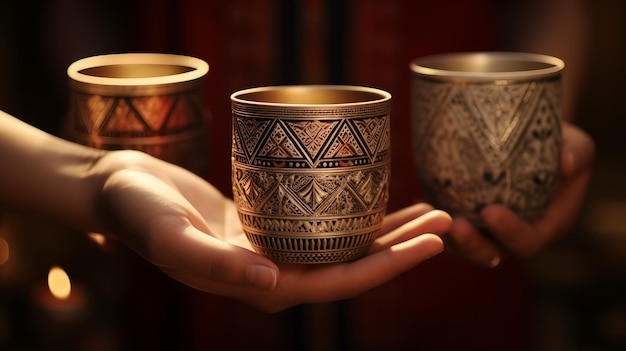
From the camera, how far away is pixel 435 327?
1.66 metres

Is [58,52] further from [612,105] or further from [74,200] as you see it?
[612,105]

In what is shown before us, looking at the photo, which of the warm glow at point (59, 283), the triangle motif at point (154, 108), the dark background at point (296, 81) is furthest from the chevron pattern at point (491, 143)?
the warm glow at point (59, 283)

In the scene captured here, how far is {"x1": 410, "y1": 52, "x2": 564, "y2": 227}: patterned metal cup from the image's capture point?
111 centimetres

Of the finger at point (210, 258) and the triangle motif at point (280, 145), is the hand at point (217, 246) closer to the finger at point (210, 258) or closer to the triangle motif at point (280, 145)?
the finger at point (210, 258)

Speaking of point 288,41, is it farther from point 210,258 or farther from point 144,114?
point 210,258

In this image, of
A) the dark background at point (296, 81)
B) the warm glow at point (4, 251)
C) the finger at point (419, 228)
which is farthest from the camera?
the warm glow at point (4, 251)

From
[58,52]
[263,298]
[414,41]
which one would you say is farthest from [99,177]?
[414,41]

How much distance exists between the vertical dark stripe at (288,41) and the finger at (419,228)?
0.63 metres

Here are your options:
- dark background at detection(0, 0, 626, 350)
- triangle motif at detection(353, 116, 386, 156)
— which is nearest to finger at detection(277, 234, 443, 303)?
triangle motif at detection(353, 116, 386, 156)

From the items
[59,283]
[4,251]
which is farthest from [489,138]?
[4,251]

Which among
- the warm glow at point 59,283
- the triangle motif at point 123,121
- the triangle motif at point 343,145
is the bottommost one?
the warm glow at point 59,283

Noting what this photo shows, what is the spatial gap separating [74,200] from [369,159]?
40 cm

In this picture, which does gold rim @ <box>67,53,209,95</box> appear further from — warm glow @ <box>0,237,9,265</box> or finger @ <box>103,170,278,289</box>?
warm glow @ <box>0,237,9,265</box>

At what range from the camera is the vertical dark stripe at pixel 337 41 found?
1.59 metres
